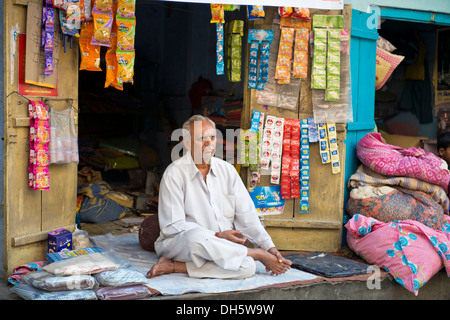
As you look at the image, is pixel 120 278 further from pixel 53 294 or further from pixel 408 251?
pixel 408 251

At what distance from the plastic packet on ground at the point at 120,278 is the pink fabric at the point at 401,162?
251 cm

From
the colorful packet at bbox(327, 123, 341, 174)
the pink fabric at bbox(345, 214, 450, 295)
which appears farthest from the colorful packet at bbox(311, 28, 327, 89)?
the pink fabric at bbox(345, 214, 450, 295)

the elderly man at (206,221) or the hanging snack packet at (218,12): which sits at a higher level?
the hanging snack packet at (218,12)

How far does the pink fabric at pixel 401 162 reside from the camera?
5.17 meters

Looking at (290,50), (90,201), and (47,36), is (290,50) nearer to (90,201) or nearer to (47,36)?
(47,36)

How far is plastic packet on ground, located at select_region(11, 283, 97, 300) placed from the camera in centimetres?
372

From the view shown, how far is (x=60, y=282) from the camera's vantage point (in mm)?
3795

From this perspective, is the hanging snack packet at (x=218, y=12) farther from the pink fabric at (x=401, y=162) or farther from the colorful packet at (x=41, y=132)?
the pink fabric at (x=401, y=162)

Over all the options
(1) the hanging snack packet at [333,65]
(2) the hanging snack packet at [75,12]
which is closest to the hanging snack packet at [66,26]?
(2) the hanging snack packet at [75,12]

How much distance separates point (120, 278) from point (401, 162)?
2852 millimetres

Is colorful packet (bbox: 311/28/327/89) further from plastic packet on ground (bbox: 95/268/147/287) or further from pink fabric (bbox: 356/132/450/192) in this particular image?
plastic packet on ground (bbox: 95/268/147/287)

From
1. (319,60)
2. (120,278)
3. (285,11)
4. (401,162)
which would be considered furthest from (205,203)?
(401,162)

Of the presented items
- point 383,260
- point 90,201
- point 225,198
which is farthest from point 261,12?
point 90,201

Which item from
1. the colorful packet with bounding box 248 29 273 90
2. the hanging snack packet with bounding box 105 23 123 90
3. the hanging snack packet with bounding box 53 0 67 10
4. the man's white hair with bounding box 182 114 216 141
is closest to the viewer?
the hanging snack packet with bounding box 53 0 67 10
